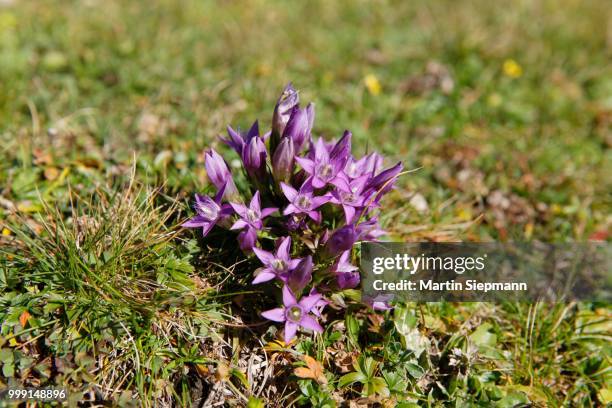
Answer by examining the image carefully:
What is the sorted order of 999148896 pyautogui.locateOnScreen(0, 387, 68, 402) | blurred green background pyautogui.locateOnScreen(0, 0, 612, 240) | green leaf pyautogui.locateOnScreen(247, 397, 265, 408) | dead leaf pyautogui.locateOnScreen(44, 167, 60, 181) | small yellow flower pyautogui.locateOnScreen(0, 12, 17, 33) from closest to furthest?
999148896 pyautogui.locateOnScreen(0, 387, 68, 402), green leaf pyautogui.locateOnScreen(247, 397, 265, 408), dead leaf pyautogui.locateOnScreen(44, 167, 60, 181), blurred green background pyautogui.locateOnScreen(0, 0, 612, 240), small yellow flower pyautogui.locateOnScreen(0, 12, 17, 33)

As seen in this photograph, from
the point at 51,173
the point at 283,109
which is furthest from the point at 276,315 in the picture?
the point at 51,173

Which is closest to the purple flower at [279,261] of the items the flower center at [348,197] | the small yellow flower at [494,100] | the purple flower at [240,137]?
the flower center at [348,197]

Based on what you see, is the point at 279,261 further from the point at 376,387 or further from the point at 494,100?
the point at 494,100

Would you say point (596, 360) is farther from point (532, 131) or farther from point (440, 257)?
point (532, 131)

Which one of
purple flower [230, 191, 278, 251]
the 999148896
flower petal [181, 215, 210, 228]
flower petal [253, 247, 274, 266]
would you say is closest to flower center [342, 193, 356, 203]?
purple flower [230, 191, 278, 251]

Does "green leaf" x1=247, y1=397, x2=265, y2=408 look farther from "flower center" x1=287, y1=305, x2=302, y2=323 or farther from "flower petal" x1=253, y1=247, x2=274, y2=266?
"flower petal" x1=253, y1=247, x2=274, y2=266

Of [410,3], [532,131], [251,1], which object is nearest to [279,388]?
[532,131]

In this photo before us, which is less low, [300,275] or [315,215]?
[315,215]
